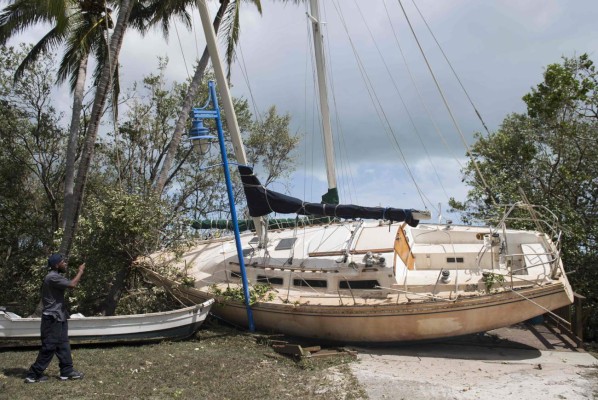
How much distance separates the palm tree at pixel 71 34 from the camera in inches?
552

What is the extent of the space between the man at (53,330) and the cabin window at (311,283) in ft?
17.7

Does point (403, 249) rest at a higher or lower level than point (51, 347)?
higher

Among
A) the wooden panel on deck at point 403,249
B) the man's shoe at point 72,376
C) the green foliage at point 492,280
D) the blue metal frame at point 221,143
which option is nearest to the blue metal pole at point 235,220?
the blue metal frame at point 221,143

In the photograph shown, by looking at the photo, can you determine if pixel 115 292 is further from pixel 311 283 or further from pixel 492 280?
pixel 492 280

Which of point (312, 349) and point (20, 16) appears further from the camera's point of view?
point (20, 16)

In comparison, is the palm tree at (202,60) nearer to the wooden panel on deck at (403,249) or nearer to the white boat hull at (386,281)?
the white boat hull at (386,281)

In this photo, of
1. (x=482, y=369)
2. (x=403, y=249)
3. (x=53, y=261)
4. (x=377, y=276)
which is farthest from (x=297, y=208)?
(x=53, y=261)

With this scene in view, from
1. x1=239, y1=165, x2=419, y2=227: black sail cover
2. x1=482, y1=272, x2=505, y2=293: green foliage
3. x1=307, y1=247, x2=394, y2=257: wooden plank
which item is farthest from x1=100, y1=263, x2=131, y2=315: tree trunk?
x1=482, y1=272, x2=505, y2=293: green foliage

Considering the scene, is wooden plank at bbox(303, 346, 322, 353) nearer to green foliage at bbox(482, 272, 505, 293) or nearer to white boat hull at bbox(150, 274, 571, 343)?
white boat hull at bbox(150, 274, 571, 343)

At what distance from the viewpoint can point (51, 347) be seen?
25.1 feet

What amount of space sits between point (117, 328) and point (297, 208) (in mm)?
4826

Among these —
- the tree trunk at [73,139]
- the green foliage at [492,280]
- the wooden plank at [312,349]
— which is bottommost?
the wooden plank at [312,349]

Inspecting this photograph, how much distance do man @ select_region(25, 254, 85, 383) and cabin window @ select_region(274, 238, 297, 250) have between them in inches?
239

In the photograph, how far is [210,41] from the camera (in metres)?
12.1
